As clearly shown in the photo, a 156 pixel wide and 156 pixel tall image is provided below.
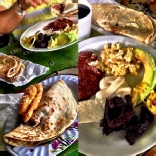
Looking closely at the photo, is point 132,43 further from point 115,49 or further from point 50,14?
point 50,14

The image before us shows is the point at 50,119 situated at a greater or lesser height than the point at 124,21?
lesser

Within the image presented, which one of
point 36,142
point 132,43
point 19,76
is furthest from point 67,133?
point 132,43

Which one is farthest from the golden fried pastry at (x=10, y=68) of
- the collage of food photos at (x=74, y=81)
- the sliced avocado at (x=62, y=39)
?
the sliced avocado at (x=62, y=39)

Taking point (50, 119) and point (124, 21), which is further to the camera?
point (124, 21)

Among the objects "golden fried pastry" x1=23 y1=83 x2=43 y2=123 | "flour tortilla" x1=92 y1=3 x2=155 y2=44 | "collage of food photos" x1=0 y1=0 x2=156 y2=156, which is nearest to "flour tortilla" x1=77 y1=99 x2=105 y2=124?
"collage of food photos" x1=0 y1=0 x2=156 y2=156

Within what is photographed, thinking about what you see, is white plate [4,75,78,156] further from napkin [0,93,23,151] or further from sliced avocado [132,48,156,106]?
sliced avocado [132,48,156,106]

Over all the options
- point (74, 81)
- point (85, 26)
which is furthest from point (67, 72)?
point (85, 26)

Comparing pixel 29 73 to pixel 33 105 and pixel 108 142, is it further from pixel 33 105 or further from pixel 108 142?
pixel 108 142
